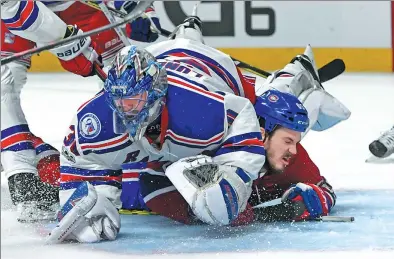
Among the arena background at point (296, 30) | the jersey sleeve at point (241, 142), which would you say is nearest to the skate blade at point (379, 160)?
the jersey sleeve at point (241, 142)

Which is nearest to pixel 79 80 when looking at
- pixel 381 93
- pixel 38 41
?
pixel 381 93

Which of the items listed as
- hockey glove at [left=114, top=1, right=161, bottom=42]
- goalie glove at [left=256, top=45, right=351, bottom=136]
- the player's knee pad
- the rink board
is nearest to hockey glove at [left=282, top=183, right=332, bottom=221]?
the rink board

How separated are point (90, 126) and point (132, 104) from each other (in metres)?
0.19

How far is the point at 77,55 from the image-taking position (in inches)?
130

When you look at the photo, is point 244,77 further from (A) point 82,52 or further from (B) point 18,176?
(B) point 18,176

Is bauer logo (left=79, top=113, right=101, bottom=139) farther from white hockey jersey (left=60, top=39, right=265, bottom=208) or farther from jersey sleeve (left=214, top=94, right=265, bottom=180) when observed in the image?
jersey sleeve (left=214, top=94, right=265, bottom=180)

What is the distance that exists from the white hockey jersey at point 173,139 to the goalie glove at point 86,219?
0.22ft

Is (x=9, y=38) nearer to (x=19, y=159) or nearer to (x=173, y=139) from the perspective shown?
(x=19, y=159)

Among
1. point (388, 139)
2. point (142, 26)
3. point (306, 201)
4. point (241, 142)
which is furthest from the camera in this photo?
point (142, 26)

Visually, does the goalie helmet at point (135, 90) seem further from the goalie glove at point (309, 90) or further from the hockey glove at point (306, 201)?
the goalie glove at point (309, 90)

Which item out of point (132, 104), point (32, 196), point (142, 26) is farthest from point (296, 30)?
point (132, 104)

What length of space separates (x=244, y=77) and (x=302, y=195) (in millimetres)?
501

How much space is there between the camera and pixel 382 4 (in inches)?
234

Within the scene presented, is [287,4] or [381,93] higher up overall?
[287,4]
